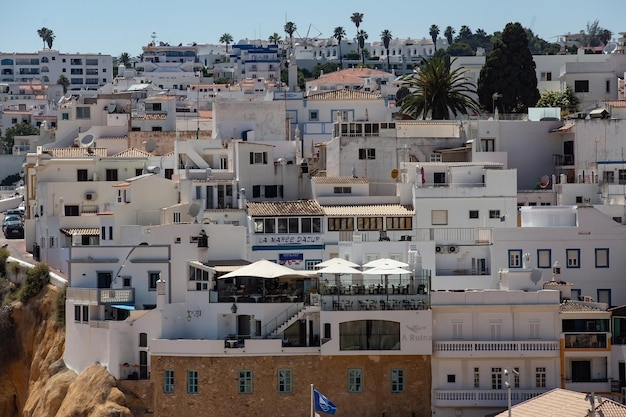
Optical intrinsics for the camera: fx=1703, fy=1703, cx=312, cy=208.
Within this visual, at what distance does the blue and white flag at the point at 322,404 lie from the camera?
188 ft

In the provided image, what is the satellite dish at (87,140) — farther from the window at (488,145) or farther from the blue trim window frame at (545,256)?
the blue trim window frame at (545,256)

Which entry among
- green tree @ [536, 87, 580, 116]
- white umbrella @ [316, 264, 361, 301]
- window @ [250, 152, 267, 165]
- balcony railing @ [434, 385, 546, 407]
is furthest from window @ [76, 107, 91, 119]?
balcony railing @ [434, 385, 546, 407]

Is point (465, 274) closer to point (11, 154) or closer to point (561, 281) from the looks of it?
point (561, 281)

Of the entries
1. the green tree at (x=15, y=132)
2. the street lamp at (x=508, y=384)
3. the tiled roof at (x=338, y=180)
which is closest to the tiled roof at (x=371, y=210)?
the tiled roof at (x=338, y=180)

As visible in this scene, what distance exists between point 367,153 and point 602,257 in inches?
600

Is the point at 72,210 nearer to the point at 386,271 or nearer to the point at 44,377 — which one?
the point at 44,377

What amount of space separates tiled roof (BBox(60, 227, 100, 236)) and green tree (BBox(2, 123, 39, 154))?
72.9 metres

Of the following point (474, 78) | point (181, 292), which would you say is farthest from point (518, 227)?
point (474, 78)

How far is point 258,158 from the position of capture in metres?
77.2

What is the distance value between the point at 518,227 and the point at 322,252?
8051 millimetres

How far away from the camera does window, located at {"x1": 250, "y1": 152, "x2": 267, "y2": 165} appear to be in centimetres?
7694

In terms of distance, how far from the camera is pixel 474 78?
345ft

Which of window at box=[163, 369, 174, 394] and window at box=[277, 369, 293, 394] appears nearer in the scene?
window at box=[277, 369, 293, 394]

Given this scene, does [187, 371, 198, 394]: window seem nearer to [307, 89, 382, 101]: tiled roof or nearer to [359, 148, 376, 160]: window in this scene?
[359, 148, 376, 160]: window
